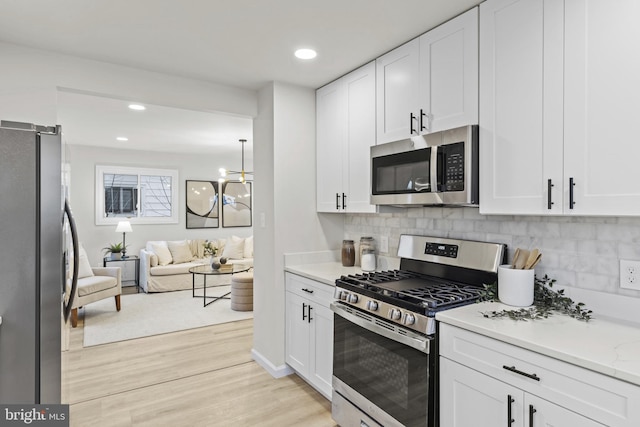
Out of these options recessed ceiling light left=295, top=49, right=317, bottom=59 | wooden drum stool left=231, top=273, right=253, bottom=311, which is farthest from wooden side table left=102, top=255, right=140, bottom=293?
recessed ceiling light left=295, top=49, right=317, bottom=59

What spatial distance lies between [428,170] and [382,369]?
3.71ft

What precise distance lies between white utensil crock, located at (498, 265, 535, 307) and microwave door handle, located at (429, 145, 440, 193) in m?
0.57

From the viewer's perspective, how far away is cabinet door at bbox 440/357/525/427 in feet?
4.73

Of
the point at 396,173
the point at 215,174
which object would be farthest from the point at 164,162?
the point at 396,173

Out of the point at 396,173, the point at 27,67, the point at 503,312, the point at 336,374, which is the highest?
the point at 27,67

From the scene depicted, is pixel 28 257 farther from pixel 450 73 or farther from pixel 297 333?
pixel 450 73

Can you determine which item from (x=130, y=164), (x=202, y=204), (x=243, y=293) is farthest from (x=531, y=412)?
(x=130, y=164)

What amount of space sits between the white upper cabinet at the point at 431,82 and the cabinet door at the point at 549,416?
4.31ft

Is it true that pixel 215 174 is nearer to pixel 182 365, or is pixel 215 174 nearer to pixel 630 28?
pixel 182 365

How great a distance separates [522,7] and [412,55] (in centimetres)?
71

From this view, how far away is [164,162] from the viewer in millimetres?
7262

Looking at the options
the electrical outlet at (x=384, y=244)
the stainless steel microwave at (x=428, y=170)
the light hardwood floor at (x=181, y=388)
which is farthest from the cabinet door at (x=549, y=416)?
the electrical outlet at (x=384, y=244)

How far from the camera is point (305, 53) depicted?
256cm

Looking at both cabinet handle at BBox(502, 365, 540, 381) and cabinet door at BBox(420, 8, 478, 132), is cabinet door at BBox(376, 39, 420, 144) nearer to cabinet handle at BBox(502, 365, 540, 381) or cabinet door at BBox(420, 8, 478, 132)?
cabinet door at BBox(420, 8, 478, 132)
